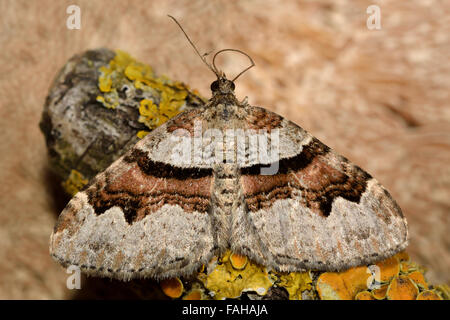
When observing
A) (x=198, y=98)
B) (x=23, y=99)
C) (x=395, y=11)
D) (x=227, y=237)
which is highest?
(x=395, y=11)

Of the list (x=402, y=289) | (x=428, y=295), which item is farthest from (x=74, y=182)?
(x=428, y=295)

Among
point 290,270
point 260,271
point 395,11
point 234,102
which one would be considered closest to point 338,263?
point 290,270

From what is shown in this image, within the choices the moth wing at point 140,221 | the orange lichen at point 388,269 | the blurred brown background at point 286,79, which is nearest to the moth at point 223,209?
the moth wing at point 140,221

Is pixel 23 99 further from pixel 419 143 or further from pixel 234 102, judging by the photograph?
pixel 419 143

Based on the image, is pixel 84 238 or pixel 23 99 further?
pixel 23 99

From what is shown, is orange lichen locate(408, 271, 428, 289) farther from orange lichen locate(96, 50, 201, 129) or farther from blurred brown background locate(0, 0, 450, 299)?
orange lichen locate(96, 50, 201, 129)

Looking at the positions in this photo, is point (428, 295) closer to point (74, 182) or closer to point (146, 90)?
point (146, 90)

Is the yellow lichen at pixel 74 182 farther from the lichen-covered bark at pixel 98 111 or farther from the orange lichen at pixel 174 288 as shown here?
the orange lichen at pixel 174 288
